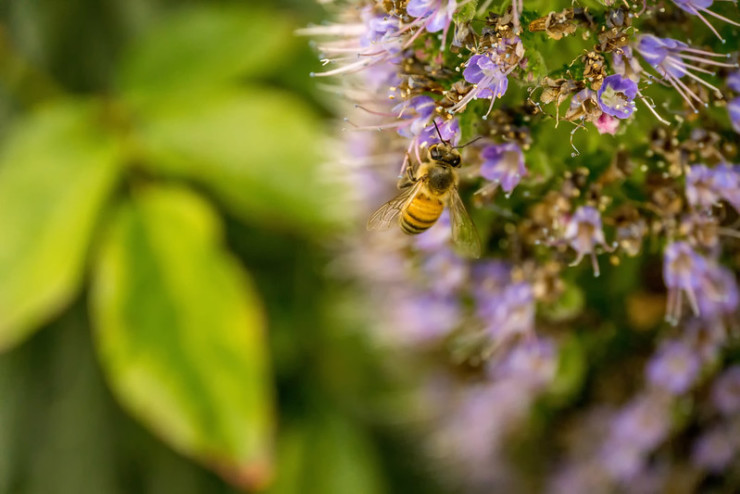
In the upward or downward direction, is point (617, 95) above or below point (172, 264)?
above

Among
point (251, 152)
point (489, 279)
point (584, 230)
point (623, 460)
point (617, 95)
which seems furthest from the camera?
point (251, 152)

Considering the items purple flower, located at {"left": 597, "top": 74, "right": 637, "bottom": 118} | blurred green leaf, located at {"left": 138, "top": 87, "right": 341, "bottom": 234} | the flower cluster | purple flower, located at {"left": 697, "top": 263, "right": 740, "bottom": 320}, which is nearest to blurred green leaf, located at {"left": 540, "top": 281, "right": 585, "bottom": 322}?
the flower cluster

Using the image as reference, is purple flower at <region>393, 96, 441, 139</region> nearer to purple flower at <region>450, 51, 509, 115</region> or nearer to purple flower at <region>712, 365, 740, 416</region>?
purple flower at <region>450, 51, 509, 115</region>

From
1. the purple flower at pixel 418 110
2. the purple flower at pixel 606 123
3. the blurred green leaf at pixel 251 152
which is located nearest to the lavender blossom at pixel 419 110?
the purple flower at pixel 418 110

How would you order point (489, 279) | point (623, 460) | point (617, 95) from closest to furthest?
point (617, 95) < point (489, 279) < point (623, 460)

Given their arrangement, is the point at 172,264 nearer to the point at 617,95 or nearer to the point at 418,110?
the point at 418,110

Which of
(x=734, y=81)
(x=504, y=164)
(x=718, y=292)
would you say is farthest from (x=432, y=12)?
(x=718, y=292)

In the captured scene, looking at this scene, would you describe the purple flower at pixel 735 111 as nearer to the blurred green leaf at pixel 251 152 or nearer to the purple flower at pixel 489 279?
the purple flower at pixel 489 279
